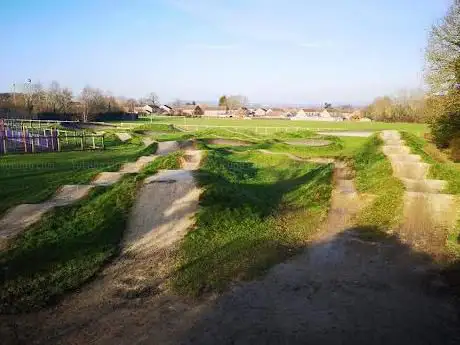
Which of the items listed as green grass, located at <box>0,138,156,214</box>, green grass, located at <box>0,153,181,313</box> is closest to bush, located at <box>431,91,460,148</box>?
green grass, located at <box>0,138,156,214</box>

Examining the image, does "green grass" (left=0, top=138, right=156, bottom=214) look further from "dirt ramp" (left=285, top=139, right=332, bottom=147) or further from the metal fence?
"dirt ramp" (left=285, top=139, right=332, bottom=147)

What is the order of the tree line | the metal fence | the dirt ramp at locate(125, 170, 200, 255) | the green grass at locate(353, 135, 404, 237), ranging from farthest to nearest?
the tree line < the metal fence < the green grass at locate(353, 135, 404, 237) < the dirt ramp at locate(125, 170, 200, 255)

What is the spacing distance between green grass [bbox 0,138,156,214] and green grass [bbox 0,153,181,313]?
3.09 metres

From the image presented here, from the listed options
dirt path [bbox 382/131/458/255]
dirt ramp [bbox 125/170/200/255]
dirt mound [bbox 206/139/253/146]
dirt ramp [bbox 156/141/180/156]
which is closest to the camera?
dirt ramp [bbox 125/170/200/255]

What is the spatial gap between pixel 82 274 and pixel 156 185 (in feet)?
20.6

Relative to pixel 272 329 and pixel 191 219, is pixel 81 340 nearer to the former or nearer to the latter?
pixel 272 329

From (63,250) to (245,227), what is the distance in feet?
17.7

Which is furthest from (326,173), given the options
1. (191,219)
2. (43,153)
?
(43,153)

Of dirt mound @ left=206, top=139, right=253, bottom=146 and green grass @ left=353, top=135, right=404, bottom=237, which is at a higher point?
green grass @ left=353, top=135, right=404, bottom=237

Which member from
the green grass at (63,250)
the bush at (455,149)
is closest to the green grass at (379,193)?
the bush at (455,149)

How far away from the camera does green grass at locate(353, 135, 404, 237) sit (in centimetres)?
1523

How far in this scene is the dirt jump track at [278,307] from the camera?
8.09 metres

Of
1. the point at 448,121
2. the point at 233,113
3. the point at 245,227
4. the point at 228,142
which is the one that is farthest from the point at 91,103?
the point at 245,227

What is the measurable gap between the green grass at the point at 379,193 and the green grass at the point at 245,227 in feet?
5.09
